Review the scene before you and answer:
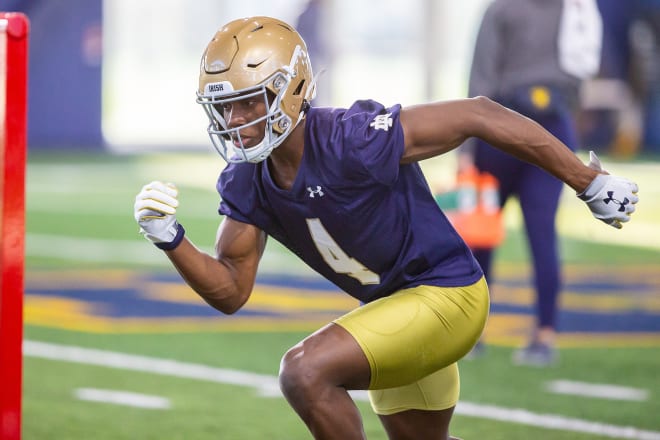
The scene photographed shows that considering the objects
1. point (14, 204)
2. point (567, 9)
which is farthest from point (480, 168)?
point (14, 204)

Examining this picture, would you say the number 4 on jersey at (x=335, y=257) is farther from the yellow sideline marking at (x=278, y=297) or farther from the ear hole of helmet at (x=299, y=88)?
the yellow sideline marking at (x=278, y=297)

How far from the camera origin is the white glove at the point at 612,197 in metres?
3.89

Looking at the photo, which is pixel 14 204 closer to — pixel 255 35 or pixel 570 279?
pixel 255 35

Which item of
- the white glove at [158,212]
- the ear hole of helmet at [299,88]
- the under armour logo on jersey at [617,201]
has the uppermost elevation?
the ear hole of helmet at [299,88]

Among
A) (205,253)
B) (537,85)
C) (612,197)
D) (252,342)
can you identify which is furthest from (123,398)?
(612,197)

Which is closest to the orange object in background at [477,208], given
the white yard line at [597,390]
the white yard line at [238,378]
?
the white yard line at [597,390]

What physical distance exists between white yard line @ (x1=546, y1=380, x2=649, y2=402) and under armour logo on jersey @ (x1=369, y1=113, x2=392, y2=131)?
8.36ft

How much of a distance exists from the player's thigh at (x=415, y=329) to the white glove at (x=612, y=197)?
462 millimetres

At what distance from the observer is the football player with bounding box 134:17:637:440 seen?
3.77 metres

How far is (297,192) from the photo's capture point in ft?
12.8

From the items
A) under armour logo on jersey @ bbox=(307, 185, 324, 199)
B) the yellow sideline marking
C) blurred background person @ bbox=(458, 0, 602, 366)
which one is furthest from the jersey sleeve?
the yellow sideline marking

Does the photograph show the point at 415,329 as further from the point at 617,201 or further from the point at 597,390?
the point at 597,390

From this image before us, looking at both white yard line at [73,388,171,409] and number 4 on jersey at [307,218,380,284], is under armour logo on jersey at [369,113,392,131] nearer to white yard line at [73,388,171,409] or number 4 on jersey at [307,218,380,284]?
number 4 on jersey at [307,218,380,284]

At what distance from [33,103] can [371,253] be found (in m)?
18.0
